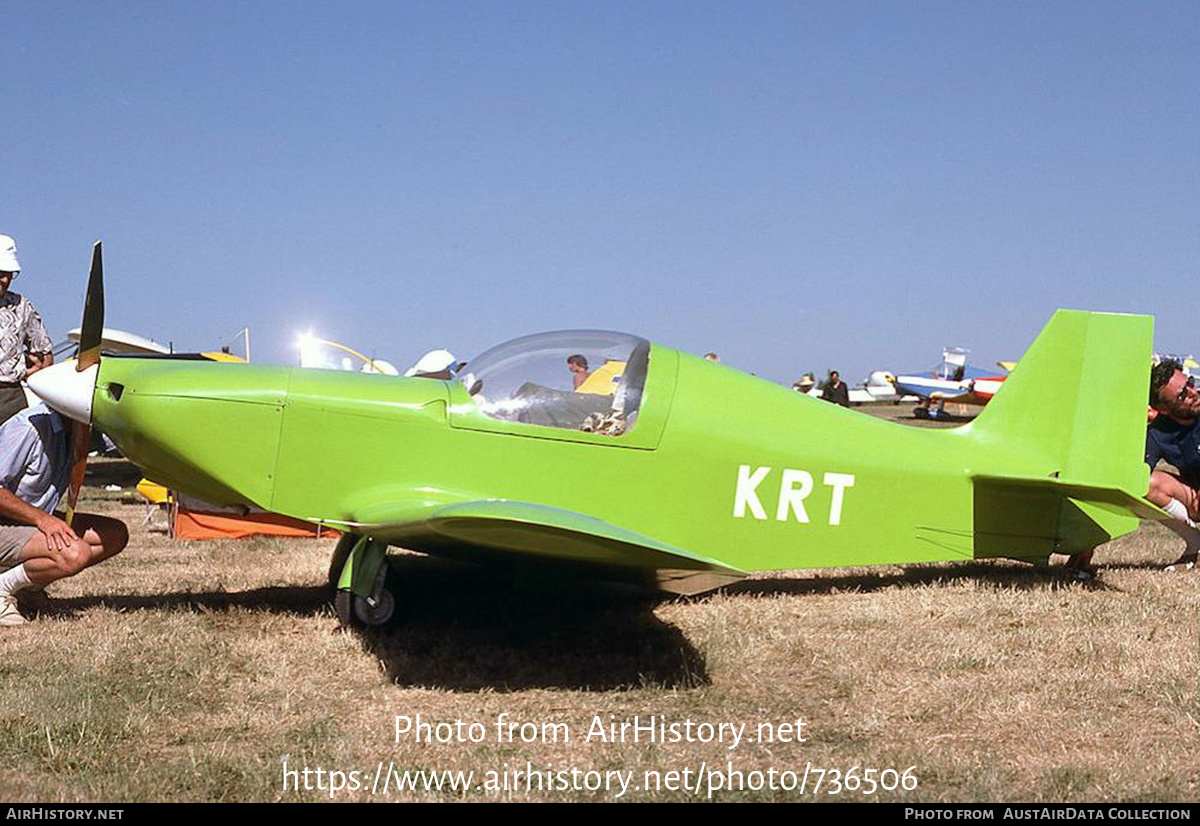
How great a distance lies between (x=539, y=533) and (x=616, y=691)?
969mm

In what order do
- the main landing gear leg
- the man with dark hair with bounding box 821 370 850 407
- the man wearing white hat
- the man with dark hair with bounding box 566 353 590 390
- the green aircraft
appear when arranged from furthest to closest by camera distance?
the man with dark hair with bounding box 821 370 850 407 → the man wearing white hat → the man with dark hair with bounding box 566 353 590 390 → the main landing gear leg → the green aircraft

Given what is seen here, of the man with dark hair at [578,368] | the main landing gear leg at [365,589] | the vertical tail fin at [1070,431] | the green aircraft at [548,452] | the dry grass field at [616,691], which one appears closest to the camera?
the dry grass field at [616,691]

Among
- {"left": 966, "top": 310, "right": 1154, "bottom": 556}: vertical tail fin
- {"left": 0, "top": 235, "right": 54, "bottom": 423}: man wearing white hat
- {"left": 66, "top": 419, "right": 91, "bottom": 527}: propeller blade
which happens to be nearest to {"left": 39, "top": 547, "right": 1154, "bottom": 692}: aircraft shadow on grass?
{"left": 966, "top": 310, "right": 1154, "bottom": 556}: vertical tail fin

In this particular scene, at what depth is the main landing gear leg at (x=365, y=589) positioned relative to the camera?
525 cm

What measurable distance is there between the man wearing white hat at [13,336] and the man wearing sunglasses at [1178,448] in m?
7.75

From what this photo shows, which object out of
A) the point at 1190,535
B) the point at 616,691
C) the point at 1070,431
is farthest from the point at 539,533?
the point at 1190,535

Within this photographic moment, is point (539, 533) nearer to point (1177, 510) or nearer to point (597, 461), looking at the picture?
point (597, 461)

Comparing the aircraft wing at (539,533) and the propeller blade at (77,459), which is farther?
the propeller blade at (77,459)

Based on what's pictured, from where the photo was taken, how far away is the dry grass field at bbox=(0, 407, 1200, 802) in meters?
3.47

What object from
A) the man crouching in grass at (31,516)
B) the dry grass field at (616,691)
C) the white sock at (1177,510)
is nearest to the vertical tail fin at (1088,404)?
the dry grass field at (616,691)

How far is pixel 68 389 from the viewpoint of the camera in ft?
17.0

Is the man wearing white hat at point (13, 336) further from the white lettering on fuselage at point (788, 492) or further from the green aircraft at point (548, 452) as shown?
the white lettering on fuselage at point (788, 492)

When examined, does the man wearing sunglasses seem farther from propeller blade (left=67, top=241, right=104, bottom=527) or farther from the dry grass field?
propeller blade (left=67, top=241, right=104, bottom=527)

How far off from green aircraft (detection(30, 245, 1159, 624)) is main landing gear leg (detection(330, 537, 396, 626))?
0.01m
